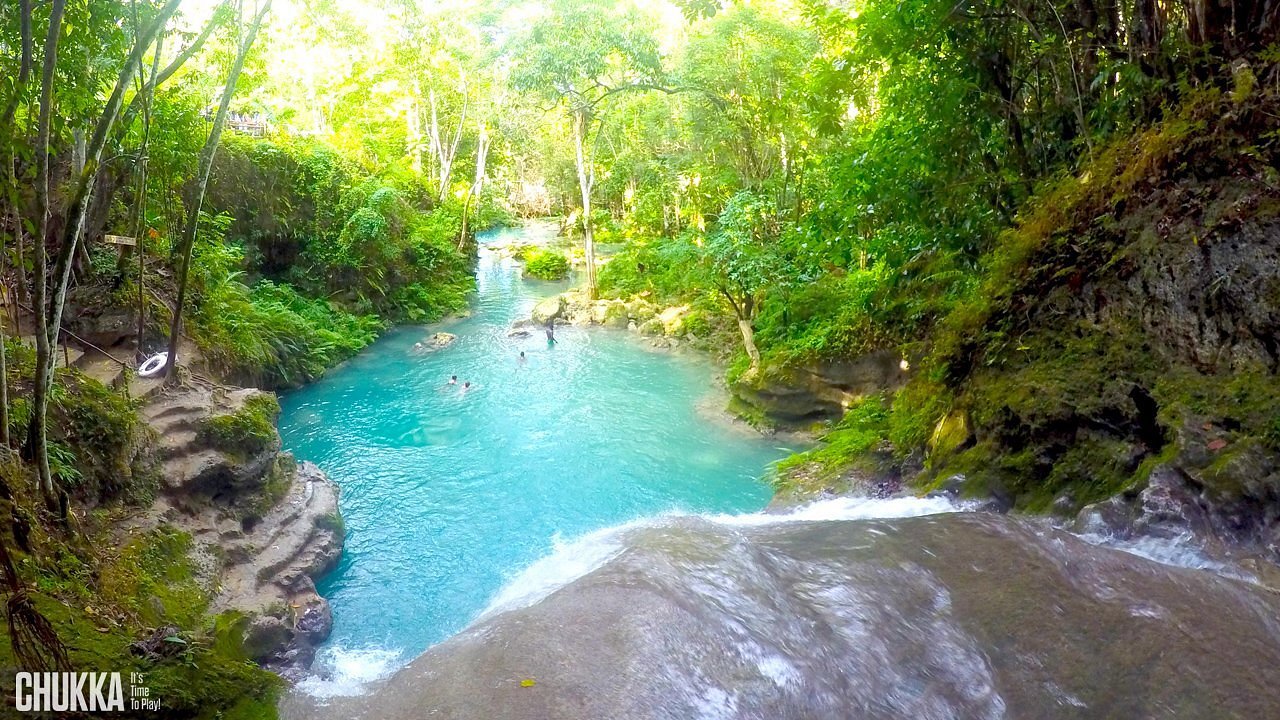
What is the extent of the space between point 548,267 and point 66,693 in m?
27.6

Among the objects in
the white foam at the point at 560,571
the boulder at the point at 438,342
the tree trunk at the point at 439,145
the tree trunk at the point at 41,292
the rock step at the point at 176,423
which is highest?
the tree trunk at the point at 439,145

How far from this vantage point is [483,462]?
485 inches

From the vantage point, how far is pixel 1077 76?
618 centimetres

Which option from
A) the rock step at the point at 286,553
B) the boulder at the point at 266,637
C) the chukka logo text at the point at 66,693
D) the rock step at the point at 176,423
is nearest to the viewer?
the chukka logo text at the point at 66,693

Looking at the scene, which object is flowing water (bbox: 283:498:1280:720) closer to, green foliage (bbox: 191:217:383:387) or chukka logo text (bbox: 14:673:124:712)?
chukka logo text (bbox: 14:673:124:712)

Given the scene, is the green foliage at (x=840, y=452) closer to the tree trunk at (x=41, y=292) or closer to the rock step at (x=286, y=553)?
the rock step at (x=286, y=553)

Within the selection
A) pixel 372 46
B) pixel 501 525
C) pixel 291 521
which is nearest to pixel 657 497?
pixel 501 525

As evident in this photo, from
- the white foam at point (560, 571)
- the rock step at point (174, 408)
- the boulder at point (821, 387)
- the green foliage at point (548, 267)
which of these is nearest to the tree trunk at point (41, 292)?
the white foam at point (560, 571)

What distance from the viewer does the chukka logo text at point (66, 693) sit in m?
3.32

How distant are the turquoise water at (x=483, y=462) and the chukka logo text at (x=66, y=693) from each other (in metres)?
3.67

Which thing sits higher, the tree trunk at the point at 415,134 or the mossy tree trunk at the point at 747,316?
the tree trunk at the point at 415,134

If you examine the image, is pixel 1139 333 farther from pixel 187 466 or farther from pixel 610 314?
pixel 610 314

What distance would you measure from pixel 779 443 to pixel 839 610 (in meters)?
7.99

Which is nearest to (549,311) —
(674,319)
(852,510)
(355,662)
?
(674,319)
